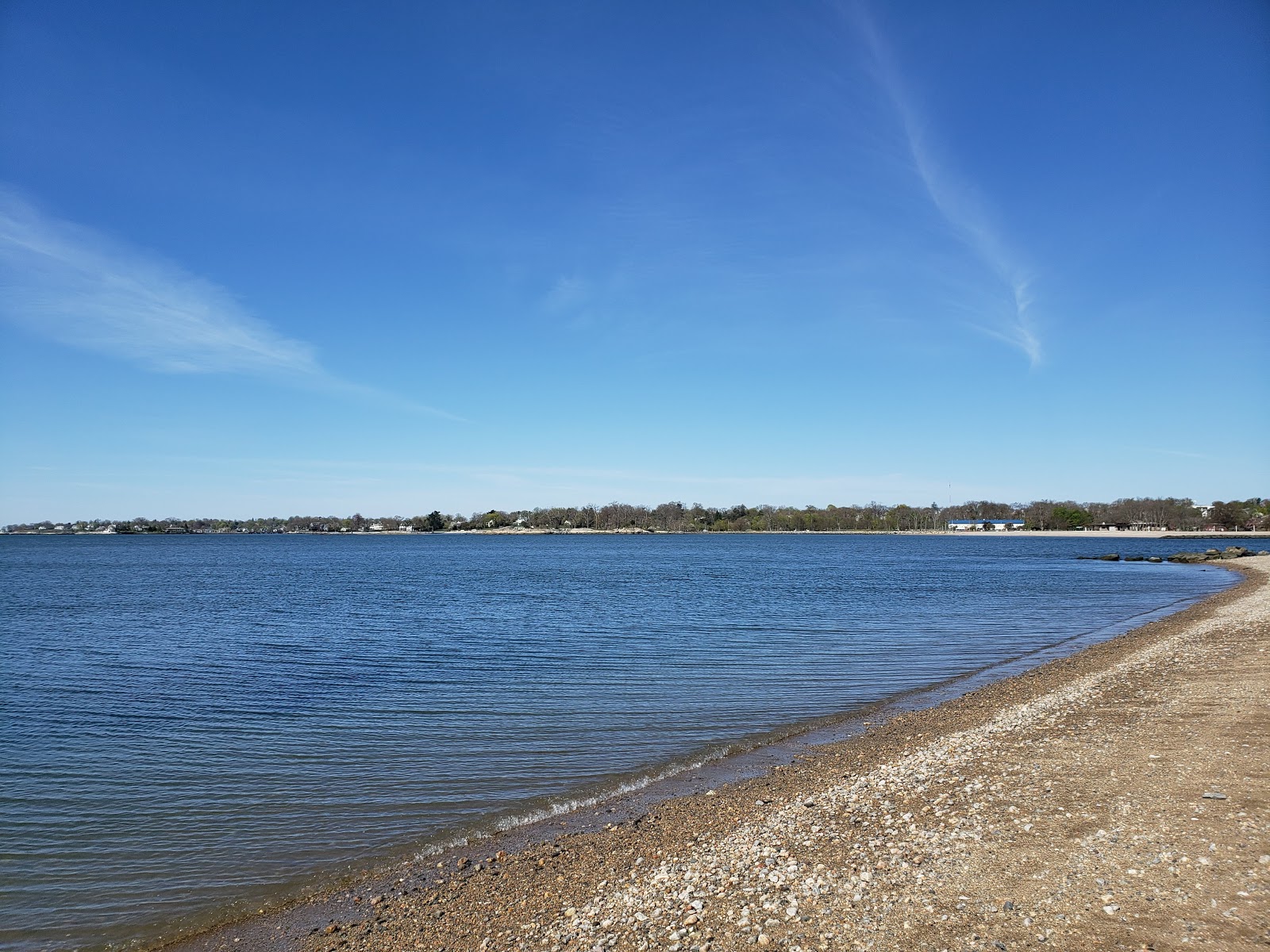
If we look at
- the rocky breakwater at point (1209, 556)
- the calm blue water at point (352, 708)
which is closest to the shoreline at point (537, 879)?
the calm blue water at point (352, 708)

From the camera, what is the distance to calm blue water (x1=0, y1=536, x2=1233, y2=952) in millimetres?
9297

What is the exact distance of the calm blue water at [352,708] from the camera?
9297mm

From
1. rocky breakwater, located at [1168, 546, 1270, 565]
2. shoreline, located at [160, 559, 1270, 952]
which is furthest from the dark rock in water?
shoreline, located at [160, 559, 1270, 952]

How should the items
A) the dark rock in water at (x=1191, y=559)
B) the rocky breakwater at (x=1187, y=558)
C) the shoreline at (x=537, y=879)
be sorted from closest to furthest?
1. the shoreline at (x=537, y=879)
2. the dark rock in water at (x=1191, y=559)
3. the rocky breakwater at (x=1187, y=558)

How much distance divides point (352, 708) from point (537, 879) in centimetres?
1053

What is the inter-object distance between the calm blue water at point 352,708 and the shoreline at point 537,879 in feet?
2.34

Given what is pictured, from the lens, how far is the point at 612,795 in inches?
437

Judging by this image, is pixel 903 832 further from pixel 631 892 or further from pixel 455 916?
pixel 455 916

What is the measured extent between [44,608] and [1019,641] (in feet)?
152

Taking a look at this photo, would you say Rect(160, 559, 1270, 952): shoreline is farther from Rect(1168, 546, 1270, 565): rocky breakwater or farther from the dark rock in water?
Rect(1168, 546, 1270, 565): rocky breakwater

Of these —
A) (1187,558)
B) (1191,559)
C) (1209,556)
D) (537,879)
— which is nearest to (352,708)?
(537,879)

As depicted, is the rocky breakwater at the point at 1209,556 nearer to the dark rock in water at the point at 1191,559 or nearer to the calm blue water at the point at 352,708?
the dark rock in water at the point at 1191,559

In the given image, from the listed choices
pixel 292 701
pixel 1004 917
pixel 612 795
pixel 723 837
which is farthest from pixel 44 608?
pixel 1004 917

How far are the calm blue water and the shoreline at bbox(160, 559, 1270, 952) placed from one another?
0.71 meters
